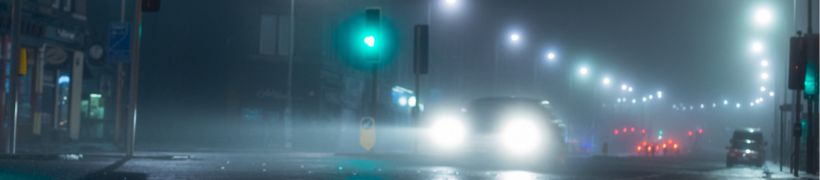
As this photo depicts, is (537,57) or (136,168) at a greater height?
(537,57)

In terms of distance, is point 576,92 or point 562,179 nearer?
point 562,179

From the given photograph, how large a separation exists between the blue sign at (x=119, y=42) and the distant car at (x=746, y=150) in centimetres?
2818

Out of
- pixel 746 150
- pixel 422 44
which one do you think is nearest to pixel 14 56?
pixel 422 44

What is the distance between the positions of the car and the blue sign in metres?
11.4

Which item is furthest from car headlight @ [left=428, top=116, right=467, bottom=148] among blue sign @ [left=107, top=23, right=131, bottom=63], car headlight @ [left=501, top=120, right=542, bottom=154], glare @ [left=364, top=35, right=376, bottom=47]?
blue sign @ [left=107, top=23, right=131, bottom=63]

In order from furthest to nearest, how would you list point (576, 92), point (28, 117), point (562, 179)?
point (576, 92)
point (28, 117)
point (562, 179)

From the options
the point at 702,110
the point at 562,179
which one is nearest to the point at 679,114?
the point at 702,110

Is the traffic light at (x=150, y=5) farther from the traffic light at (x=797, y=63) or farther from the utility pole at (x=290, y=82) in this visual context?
the utility pole at (x=290, y=82)

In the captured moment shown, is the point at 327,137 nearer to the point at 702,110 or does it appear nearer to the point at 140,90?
the point at 140,90

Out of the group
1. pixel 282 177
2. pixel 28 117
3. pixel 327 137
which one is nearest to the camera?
pixel 282 177

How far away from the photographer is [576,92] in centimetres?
9475

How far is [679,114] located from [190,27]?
12090 centimetres

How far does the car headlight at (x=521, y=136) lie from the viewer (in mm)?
33688

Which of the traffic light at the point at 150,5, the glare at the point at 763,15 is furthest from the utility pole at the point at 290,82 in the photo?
the traffic light at the point at 150,5
